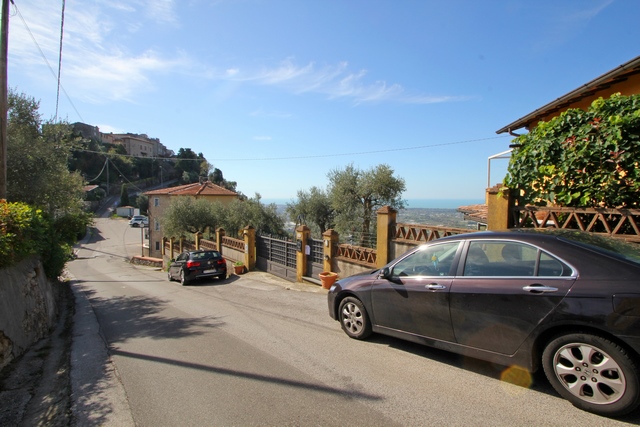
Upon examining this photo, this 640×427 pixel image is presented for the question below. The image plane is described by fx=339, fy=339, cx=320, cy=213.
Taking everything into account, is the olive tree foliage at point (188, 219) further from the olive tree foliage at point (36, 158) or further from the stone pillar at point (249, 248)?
the olive tree foliage at point (36, 158)

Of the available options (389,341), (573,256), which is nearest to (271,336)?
(389,341)

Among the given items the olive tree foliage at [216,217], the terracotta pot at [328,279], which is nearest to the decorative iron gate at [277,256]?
the terracotta pot at [328,279]

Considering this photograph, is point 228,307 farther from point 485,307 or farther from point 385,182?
point 385,182

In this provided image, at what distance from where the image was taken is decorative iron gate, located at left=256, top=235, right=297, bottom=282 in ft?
43.8

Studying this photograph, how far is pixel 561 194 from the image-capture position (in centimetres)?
587

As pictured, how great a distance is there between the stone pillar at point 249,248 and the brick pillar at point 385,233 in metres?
8.40

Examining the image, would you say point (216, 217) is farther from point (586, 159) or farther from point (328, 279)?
point (586, 159)

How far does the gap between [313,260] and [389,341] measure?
7445 millimetres

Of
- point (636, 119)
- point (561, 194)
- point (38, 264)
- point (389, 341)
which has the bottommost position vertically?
point (389, 341)

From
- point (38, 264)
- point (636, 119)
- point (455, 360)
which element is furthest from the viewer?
point (38, 264)

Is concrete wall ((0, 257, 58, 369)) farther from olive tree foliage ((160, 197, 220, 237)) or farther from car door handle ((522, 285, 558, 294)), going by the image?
olive tree foliage ((160, 197, 220, 237))

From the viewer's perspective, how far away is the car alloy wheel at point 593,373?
2.55m

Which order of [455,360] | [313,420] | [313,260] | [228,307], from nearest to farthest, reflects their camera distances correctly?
[313,420] → [455,360] → [228,307] → [313,260]

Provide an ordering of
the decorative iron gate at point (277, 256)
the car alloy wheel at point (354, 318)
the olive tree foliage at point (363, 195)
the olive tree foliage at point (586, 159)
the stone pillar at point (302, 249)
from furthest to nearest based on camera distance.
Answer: the olive tree foliage at point (363, 195) → the decorative iron gate at point (277, 256) → the stone pillar at point (302, 249) → the olive tree foliage at point (586, 159) → the car alloy wheel at point (354, 318)
